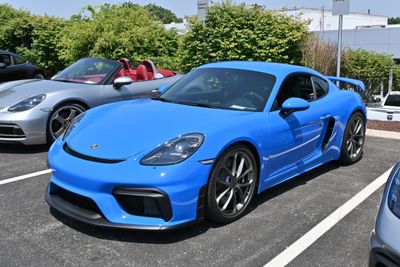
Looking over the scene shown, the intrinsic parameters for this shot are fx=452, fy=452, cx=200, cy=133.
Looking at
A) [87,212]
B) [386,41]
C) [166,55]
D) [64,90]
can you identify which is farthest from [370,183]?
[386,41]

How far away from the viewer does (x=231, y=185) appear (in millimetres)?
3785

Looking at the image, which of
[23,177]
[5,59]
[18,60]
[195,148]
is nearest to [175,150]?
[195,148]

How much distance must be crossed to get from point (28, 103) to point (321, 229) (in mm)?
4263

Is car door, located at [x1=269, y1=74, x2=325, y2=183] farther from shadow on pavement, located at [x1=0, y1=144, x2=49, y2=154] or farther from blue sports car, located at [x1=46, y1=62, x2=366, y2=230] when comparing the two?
shadow on pavement, located at [x1=0, y1=144, x2=49, y2=154]

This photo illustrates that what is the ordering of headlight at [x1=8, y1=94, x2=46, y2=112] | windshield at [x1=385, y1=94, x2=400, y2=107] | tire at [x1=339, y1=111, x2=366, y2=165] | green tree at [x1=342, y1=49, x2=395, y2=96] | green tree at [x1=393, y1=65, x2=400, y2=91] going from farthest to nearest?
1. green tree at [x1=393, y1=65, x2=400, y2=91]
2. green tree at [x1=342, y1=49, x2=395, y2=96]
3. windshield at [x1=385, y1=94, x2=400, y2=107]
4. headlight at [x1=8, y1=94, x2=46, y2=112]
5. tire at [x1=339, y1=111, x2=366, y2=165]

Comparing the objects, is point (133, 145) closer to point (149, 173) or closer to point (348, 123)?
point (149, 173)

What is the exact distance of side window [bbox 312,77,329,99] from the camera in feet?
16.9

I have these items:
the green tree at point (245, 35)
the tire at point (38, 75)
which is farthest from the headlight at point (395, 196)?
the tire at point (38, 75)

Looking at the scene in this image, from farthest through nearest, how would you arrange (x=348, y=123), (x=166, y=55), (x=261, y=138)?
(x=166, y=55) < (x=348, y=123) < (x=261, y=138)

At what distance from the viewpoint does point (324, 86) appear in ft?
17.5

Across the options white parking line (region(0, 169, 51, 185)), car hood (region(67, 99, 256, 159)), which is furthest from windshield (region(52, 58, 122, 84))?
car hood (region(67, 99, 256, 159))

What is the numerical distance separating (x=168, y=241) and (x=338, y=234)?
1382mm

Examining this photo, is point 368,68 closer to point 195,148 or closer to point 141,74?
point 141,74

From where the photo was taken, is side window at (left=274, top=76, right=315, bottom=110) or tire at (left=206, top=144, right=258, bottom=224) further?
side window at (left=274, top=76, right=315, bottom=110)
